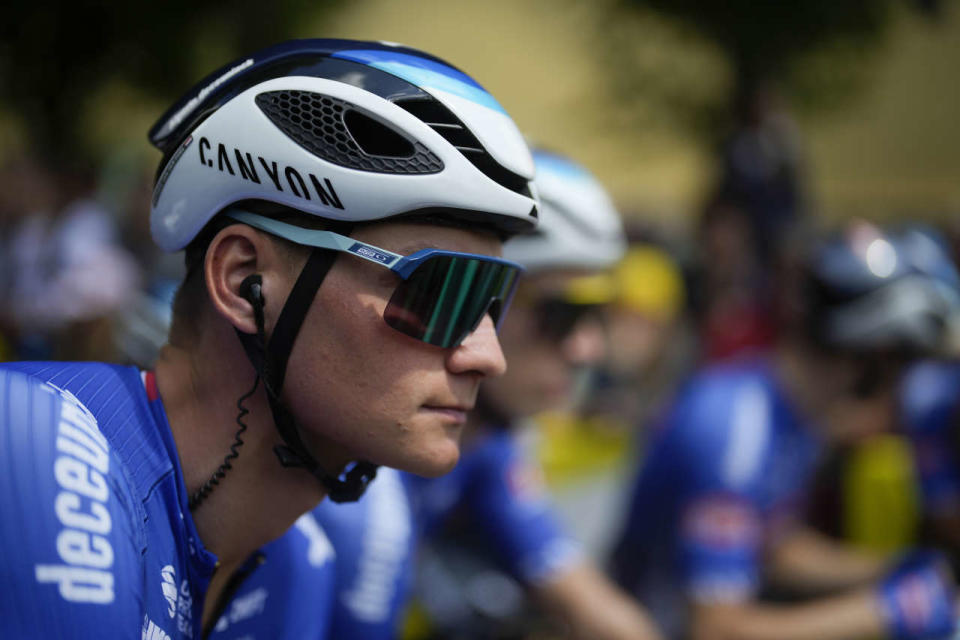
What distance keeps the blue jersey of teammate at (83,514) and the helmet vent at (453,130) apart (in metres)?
0.75

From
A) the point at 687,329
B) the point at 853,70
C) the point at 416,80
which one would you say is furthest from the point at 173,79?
the point at 416,80

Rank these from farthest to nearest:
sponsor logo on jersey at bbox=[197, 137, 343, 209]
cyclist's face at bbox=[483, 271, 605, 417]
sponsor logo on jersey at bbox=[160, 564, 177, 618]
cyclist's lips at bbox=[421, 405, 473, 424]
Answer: cyclist's face at bbox=[483, 271, 605, 417] < cyclist's lips at bbox=[421, 405, 473, 424] < sponsor logo on jersey at bbox=[197, 137, 343, 209] < sponsor logo on jersey at bbox=[160, 564, 177, 618]

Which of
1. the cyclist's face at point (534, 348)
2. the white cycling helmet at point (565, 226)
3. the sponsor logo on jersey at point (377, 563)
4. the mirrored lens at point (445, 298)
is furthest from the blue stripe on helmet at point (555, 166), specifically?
the mirrored lens at point (445, 298)

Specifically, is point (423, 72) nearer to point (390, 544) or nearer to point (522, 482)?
point (390, 544)

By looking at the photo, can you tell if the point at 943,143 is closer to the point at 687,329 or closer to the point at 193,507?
the point at 687,329

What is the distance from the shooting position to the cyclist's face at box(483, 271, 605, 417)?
11.1 feet

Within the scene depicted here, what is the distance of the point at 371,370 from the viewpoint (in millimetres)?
1690

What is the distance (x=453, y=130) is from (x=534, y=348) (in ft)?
5.79

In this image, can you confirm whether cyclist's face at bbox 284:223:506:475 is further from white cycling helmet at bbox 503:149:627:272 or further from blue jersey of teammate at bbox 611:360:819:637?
blue jersey of teammate at bbox 611:360:819:637

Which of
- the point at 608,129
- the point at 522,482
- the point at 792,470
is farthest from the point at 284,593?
the point at 608,129

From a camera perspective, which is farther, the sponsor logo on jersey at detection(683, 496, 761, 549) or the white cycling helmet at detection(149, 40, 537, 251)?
the sponsor logo on jersey at detection(683, 496, 761, 549)

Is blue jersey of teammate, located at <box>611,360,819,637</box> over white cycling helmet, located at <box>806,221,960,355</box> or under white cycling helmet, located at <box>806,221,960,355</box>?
under

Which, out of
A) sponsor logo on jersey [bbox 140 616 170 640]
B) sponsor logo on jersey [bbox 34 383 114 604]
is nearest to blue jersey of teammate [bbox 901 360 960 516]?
sponsor logo on jersey [bbox 140 616 170 640]

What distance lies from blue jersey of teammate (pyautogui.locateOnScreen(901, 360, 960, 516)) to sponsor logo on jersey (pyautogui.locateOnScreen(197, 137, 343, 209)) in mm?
3102
